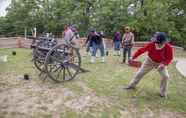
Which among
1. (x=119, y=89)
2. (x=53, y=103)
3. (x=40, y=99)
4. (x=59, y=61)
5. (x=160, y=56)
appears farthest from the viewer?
(x=59, y=61)

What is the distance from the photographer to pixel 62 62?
278 inches

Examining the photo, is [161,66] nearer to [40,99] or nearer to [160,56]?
[160,56]

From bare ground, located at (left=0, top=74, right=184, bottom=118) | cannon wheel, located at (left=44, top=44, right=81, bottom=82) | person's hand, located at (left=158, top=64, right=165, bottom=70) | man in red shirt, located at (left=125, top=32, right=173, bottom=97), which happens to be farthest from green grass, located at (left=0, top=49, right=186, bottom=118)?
person's hand, located at (left=158, top=64, right=165, bottom=70)

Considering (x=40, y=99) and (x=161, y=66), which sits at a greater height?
(x=161, y=66)

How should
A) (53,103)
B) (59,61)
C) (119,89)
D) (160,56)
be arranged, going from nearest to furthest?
(53,103), (160,56), (119,89), (59,61)

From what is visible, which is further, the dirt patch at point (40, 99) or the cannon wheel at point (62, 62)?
the cannon wheel at point (62, 62)

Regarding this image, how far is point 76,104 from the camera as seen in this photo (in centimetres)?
538

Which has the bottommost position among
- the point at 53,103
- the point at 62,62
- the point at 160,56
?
the point at 53,103

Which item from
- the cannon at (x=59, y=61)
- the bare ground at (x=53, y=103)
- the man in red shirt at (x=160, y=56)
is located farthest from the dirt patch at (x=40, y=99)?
the man in red shirt at (x=160, y=56)

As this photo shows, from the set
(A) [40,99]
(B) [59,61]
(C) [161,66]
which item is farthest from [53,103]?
(C) [161,66]

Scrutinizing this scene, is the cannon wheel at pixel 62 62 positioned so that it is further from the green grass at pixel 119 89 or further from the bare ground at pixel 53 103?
the bare ground at pixel 53 103

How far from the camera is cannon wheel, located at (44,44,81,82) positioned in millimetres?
6797

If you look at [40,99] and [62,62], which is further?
[62,62]

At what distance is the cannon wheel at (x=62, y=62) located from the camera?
680 cm
